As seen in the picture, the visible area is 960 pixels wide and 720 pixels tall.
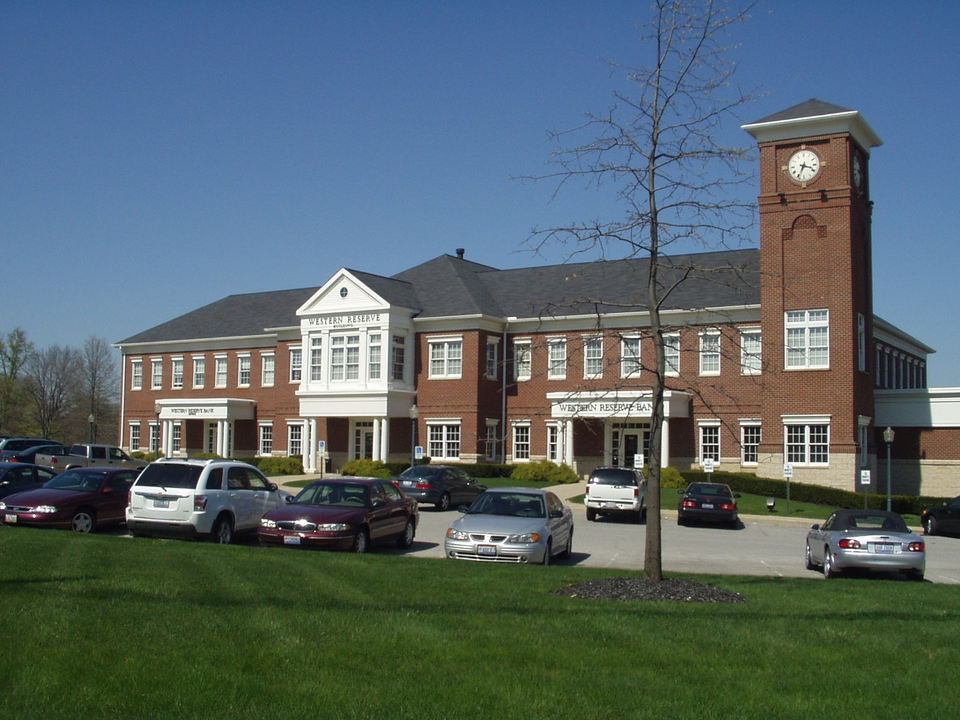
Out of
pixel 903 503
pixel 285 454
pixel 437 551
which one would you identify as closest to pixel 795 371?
pixel 903 503

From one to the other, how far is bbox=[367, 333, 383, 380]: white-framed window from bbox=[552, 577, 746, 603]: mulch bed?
1460 inches

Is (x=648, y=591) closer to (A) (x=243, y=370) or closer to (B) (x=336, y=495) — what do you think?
(B) (x=336, y=495)

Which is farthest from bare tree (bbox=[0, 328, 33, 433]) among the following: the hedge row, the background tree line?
the hedge row

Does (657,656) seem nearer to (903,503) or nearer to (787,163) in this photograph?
(903,503)

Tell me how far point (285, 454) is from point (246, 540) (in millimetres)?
35709

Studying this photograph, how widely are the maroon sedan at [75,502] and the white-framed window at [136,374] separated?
42.8m

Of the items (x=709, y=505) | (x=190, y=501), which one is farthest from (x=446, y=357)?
(x=190, y=501)

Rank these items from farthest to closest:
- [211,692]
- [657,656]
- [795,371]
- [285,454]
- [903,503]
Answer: [285,454] → [795,371] → [903,503] → [657,656] → [211,692]

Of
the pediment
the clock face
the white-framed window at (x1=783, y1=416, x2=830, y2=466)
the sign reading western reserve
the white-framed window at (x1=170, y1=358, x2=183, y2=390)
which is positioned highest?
the clock face

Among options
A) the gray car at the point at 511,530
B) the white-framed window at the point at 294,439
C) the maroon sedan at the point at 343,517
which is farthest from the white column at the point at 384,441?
the gray car at the point at 511,530

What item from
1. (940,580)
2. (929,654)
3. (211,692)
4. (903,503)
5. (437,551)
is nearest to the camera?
(211,692)

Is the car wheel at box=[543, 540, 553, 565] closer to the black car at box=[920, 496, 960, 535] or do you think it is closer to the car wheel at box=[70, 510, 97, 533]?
the car wheel at box=[70, 510, 97, 533]

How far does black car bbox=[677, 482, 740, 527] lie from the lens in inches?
1177

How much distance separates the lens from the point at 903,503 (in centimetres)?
3694
